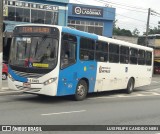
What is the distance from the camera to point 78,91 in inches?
632

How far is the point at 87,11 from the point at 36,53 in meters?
42.7

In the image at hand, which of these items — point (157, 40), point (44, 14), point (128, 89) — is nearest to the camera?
point (128, 89)

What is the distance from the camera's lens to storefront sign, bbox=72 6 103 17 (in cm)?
5575

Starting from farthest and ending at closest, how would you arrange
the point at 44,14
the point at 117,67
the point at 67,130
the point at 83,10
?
the point at 83,10 < the point at 44,14 < the point at 117,67 < the point at 67,130

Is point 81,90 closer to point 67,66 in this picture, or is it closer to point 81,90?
point 81,90

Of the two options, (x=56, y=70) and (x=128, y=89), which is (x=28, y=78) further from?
(x=128, y=89)

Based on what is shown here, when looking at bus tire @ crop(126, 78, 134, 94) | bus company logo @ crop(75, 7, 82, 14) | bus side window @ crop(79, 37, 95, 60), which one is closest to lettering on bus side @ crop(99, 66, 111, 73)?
bus side window @ crop(79, 37, 95, 60)

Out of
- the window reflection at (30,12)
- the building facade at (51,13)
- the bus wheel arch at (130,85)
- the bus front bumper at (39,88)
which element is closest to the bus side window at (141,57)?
the bus wheel arch at (130,85)

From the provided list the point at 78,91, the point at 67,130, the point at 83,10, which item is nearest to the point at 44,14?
the point at 83,10

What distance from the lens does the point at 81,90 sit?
16.2m

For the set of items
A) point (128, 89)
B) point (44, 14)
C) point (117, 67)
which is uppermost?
point (44, 14)

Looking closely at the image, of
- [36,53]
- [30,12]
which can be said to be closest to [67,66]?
[36,53]

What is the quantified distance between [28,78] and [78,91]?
241 cm

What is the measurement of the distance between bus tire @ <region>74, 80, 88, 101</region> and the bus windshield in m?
2.09
